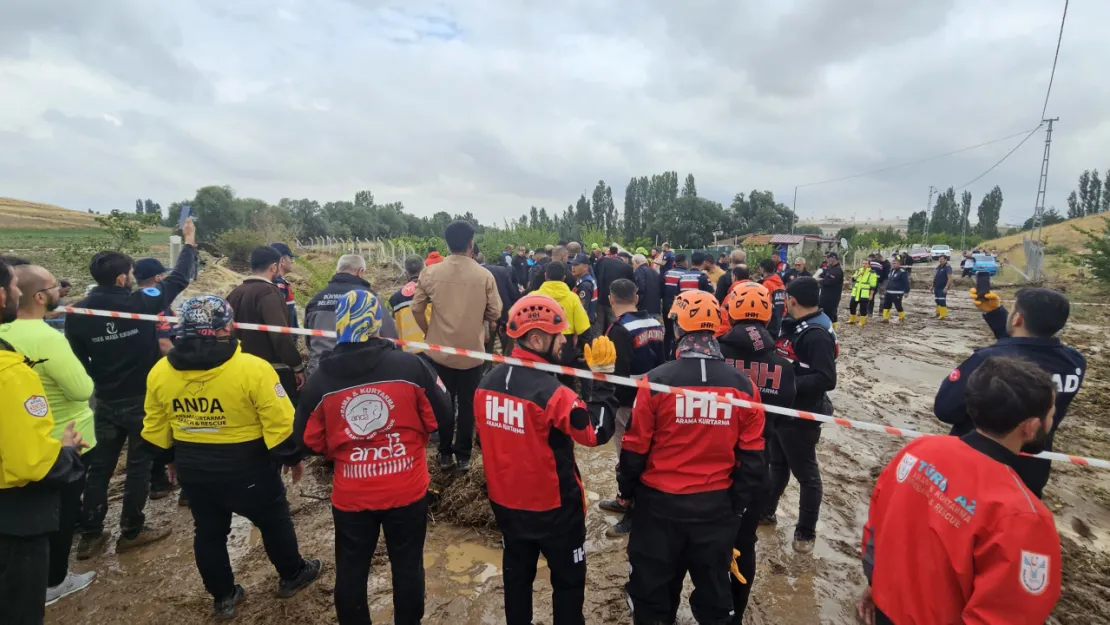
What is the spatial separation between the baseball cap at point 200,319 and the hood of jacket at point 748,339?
2.99m

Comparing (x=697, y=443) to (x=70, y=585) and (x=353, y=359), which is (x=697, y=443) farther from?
(x=70, y=585)

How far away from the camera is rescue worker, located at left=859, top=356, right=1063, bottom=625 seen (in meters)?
1.44

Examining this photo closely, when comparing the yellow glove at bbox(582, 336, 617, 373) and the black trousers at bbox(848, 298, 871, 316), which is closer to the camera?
the yellow glove at bbox(582, 336, 617, 373)

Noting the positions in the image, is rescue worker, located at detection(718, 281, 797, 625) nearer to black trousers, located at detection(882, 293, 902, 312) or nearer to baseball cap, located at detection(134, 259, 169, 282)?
baseball cap, located at detection(134, 259, 169, 282)

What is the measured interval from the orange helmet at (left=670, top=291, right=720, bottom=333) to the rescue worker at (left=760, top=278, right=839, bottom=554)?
121 centimetres

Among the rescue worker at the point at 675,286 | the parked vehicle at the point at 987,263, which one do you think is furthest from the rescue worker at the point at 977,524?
the parked vehicle at the point at 987,263

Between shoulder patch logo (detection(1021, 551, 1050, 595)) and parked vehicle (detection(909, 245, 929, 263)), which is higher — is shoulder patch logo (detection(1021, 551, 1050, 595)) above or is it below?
below

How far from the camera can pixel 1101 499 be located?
4.73 meters

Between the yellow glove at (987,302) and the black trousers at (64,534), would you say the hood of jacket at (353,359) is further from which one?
the yellow glove at (987,302)

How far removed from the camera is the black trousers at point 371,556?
266 cm

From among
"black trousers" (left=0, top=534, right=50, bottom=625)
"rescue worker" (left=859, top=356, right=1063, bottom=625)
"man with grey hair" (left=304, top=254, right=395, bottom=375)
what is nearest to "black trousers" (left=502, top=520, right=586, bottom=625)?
"rescue worker" (left=859, top=356, right=1063, bottom=625)

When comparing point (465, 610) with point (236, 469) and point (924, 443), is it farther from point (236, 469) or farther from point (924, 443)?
point (924, 443)

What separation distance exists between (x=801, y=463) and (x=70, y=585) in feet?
16.7

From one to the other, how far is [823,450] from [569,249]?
5.16 meters
